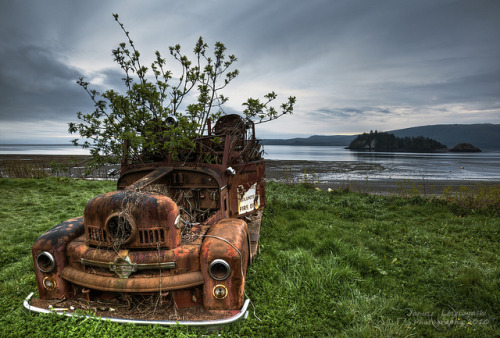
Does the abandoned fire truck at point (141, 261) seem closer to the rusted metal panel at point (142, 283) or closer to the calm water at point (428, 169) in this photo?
the rusted metal panel at point (142, 283)

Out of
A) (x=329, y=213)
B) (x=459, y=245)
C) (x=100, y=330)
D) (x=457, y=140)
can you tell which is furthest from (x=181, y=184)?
(x=457, y=140)

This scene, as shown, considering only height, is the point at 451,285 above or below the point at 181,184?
below

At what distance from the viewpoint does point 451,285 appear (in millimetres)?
4082

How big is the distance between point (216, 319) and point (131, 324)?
0.97 metres

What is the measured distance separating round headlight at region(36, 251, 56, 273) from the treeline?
95.3 m

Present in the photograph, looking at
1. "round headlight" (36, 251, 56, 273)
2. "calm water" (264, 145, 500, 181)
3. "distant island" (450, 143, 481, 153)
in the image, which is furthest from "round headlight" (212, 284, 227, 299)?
"distant island" (450, 143, 481, 153)

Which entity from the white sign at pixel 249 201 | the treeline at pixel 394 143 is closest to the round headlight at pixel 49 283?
the white sign at pixel 249 201

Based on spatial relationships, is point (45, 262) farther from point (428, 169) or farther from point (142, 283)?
point (428, 169)

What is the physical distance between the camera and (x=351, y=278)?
4137 mm

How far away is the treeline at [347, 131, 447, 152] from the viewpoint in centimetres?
7950

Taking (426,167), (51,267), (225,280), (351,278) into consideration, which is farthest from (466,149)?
(51,267)

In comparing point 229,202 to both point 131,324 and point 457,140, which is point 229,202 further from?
point 457,140

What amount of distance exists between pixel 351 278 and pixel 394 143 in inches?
3906

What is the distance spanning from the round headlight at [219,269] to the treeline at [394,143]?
309ft
